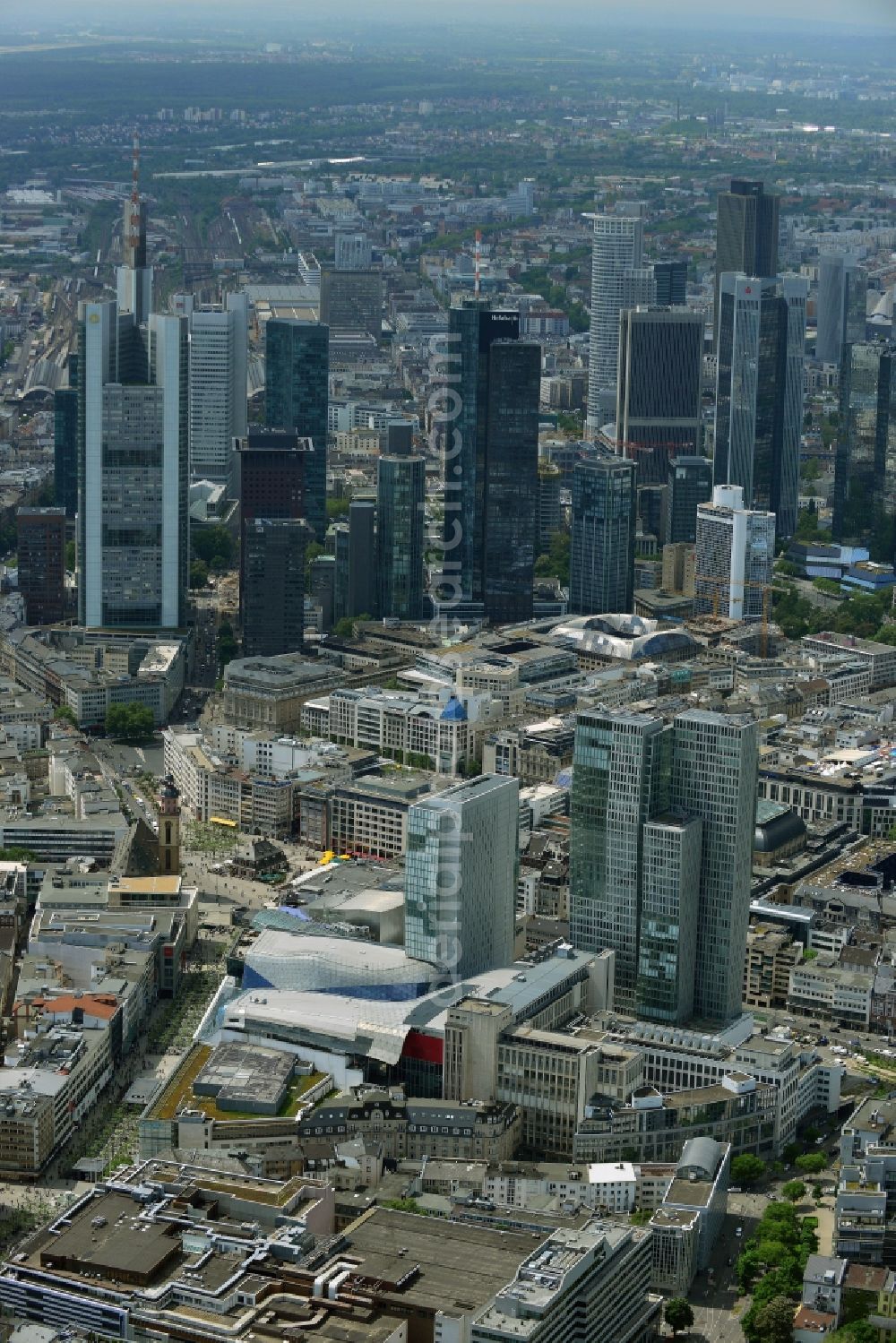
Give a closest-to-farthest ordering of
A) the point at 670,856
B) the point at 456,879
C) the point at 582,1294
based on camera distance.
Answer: the point at 582,1294
the point at 456,879
the point at 670,856

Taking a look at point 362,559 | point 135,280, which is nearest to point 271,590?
point 362,559

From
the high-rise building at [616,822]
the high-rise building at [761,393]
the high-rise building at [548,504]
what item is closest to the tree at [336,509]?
the high-rise building at [548,504]

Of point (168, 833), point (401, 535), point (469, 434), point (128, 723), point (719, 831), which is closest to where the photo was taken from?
point (719, 831)

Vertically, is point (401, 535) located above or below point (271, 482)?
below

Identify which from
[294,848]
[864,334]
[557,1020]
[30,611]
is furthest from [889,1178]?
[864,334]

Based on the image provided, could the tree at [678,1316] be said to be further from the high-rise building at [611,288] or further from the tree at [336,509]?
the high-rise building at [611,288]

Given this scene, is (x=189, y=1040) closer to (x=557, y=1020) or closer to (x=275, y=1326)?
(x=557, y=1020)

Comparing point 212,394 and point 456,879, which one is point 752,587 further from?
point 456,879
